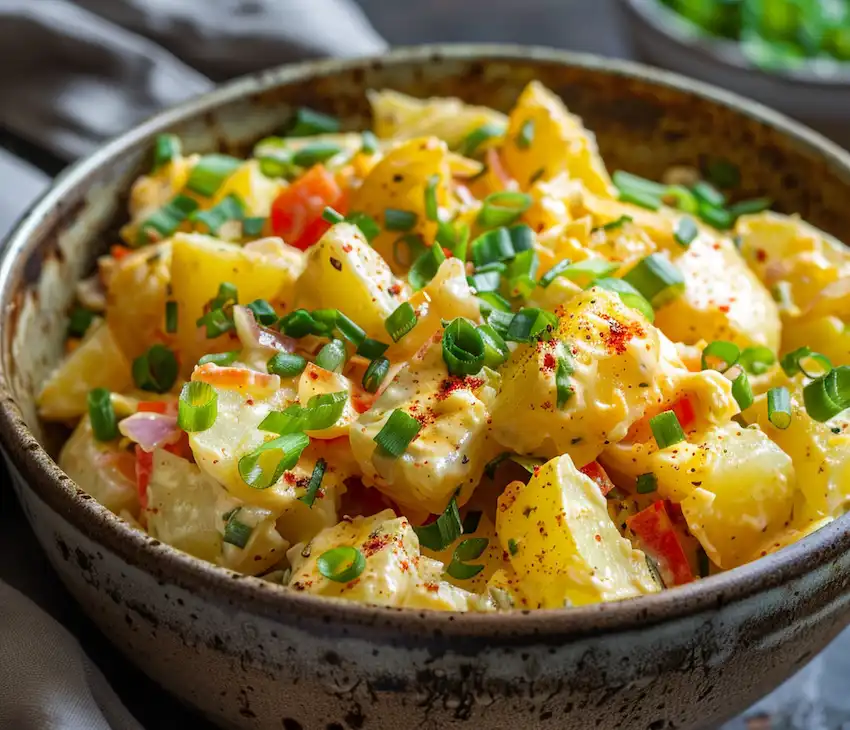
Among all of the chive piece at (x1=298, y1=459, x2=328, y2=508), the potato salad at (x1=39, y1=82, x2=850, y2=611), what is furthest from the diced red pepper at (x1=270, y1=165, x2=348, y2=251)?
the chive piece at (x1=298, y1=459, x2=328, y2=508)

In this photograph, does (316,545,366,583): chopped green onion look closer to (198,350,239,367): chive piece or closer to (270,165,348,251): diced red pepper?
(198,350,239,367): chive piece

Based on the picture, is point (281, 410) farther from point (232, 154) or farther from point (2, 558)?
Result: point (232, 154)

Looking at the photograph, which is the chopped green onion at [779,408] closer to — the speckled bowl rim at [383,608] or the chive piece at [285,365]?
the speckled bowl rim at [383,608]

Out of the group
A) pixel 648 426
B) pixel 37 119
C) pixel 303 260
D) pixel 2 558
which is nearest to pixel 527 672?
pixel 648 426

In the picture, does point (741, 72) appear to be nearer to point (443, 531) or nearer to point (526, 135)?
point (526, 135)

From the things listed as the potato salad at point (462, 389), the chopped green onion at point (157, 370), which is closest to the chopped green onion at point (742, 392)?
the potato salad at point (462, 389)

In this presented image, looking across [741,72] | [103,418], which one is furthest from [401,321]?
[741,72]
